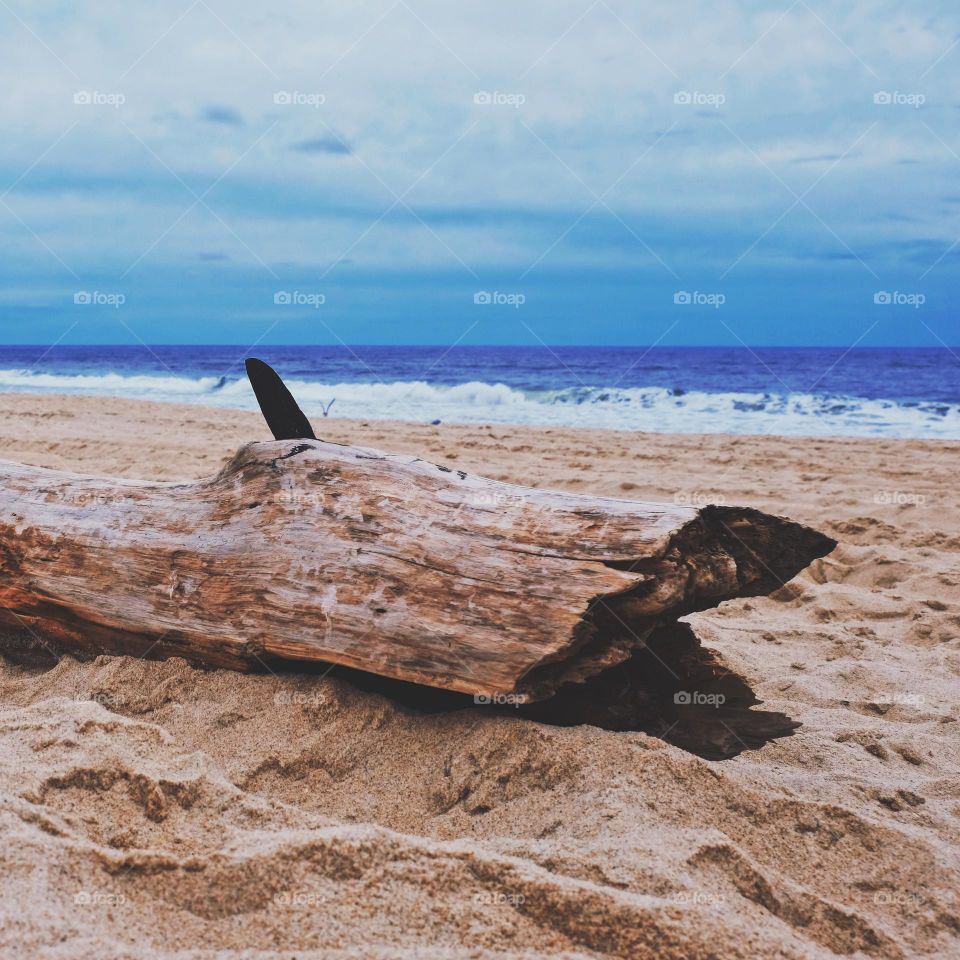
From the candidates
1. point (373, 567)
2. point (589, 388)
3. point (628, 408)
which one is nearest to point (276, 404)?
point (373, 567)

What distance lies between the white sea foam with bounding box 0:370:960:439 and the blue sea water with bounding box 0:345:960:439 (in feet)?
0.13

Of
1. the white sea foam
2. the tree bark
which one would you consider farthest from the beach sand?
the white sea foam

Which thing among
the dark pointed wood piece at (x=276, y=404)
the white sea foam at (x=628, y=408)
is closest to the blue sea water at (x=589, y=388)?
the white sea foam at (x=628, y=408)

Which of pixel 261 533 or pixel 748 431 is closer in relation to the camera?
pixel 261 533

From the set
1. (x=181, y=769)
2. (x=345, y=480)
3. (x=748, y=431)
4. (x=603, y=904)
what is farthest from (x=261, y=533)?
(x=748, y=431)

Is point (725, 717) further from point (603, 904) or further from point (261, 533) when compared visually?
point (261, 533)

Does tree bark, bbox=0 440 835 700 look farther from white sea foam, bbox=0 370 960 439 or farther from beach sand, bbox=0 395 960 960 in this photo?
white sea foam, bbox=0 370 960 439

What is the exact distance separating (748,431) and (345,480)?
11142mm

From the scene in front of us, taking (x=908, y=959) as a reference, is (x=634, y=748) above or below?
above

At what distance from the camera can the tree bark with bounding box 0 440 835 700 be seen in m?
2.64

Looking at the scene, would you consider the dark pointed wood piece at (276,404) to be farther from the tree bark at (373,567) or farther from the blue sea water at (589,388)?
the blue sea water at (589,388)

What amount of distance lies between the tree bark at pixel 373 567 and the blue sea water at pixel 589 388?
1071cm

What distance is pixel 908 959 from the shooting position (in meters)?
1.96

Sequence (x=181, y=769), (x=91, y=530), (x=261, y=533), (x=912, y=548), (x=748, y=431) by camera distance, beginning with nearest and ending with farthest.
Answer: (x=181, y=769) → (x=261, y=533) → (x=91, y=530) → (x=912, y=548) → (x=748, y=431)
